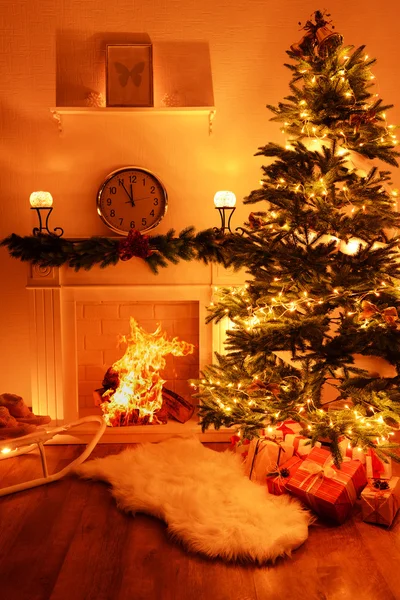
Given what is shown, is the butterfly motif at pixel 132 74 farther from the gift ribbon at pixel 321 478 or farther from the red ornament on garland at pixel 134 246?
the gift ribbon at pixel 321 478

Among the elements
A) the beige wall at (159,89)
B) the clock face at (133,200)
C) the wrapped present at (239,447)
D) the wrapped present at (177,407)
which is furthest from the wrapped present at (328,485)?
the clock face at (133,200)

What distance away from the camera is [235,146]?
3529mm

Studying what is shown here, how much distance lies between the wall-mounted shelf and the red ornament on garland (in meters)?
0.73

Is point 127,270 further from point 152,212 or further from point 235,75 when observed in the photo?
point 235,75

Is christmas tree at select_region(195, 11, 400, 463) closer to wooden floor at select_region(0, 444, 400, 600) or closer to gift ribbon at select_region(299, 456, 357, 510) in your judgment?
gift ribbon at select_region(299, 456, 357, 510)

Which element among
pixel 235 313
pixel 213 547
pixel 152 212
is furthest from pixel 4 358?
pixel 213 547

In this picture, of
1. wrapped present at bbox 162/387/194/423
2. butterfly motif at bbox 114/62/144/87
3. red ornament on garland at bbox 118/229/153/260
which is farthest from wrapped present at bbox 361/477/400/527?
butterfly motif at bbox 114/62/144/87

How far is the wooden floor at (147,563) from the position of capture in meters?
1.95

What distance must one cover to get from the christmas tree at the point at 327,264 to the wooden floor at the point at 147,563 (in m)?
0.37

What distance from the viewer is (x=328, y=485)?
8.02ft

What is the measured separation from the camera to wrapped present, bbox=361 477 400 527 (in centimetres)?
238

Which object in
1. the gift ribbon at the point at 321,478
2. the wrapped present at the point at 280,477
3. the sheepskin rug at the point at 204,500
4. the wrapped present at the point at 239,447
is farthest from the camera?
the wrapped present at the point at 239,447

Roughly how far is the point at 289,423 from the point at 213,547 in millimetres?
971

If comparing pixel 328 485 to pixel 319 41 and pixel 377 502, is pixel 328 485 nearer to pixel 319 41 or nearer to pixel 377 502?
pixel 377 502
